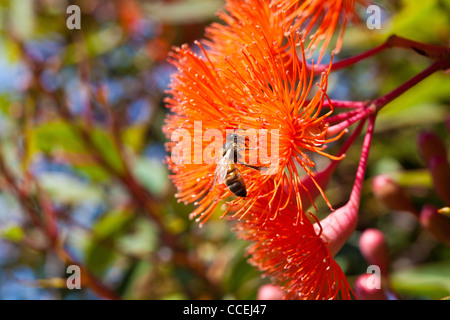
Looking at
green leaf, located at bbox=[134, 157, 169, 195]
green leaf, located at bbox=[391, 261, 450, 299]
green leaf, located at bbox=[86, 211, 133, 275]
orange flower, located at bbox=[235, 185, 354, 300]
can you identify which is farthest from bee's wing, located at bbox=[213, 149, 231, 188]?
green leaf, located at bbox=[134, 157, 169, 195]

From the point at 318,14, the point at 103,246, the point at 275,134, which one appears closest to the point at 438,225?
the point at 275,134

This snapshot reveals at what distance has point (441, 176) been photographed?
1.41 meters

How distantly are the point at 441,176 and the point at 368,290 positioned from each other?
0.39 meters

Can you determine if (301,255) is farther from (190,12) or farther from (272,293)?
(190,12)

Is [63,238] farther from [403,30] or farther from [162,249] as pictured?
[403,30]

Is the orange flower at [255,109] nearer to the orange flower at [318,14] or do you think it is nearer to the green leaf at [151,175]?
the orange flower at [318,14]

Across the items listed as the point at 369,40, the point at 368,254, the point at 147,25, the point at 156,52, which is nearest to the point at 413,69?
the point at 369,40

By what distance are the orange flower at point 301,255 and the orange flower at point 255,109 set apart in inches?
1.9

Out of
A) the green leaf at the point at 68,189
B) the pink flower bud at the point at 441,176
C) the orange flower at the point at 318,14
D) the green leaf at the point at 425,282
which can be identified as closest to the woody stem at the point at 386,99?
the orange flower at the point at 318,14

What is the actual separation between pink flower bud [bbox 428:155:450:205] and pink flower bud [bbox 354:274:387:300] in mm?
313

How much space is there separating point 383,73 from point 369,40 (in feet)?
1.72

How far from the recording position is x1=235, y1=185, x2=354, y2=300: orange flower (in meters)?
1.26

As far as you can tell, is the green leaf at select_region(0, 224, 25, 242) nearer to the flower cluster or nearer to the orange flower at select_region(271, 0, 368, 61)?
the flower cluster

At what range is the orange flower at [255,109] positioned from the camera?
1202 mm
